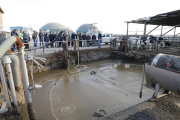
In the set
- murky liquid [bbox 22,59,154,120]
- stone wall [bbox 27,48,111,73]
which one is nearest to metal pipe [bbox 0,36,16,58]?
murky liquid [bbox 22,59,154,120]

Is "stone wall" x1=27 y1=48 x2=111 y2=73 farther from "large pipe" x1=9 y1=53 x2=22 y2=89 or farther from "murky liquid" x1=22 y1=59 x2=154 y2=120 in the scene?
"large pipe" x1=9 y1=53 x2=22 y2=89

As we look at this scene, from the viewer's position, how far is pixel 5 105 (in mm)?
2387

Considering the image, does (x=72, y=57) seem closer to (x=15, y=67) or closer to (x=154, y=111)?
(x=15, y=67)

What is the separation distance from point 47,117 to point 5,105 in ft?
4.85

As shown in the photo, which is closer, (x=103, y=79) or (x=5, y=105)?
(x=5, y=105)

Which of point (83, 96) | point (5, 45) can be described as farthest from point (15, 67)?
point (83, 96)

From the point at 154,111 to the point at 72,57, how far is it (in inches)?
306

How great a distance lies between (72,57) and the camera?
9.99 metres

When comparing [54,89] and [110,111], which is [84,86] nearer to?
[54,89]

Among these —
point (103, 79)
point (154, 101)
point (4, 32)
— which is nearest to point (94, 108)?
point (154, 101)

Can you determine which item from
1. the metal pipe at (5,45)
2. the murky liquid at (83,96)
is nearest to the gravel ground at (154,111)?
the murky liquid at (83,96)

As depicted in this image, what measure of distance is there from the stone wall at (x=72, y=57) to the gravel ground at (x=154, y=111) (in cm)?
667

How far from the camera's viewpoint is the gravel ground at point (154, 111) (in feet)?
8.96

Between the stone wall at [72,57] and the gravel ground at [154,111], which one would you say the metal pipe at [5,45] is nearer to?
the gravel ground at [154,111]
